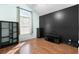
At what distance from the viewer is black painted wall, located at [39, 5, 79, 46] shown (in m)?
3.53

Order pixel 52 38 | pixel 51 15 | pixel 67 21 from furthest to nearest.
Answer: pixel 51 15
pixel 52 38
pixel 67 21

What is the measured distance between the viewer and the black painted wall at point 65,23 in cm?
353

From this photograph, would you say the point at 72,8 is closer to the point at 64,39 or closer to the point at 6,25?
the point at 64,39

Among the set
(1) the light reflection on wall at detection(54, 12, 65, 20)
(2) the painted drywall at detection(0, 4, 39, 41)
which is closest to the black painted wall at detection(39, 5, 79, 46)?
(1) the light reflection on wall at detection(54, 12, 65, 20)

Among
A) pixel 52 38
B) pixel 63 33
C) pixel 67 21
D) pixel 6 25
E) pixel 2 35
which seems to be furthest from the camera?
pixel 52 38

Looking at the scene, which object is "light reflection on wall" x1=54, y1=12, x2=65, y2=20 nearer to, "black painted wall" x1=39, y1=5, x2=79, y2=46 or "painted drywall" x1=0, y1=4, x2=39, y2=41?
"black painted wall" x1=39, y1=5, x2=79, y2=46

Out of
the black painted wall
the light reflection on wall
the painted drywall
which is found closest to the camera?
the black painted wall

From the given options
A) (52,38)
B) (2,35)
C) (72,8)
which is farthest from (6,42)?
(72,8)

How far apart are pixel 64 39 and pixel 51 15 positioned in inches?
78.8

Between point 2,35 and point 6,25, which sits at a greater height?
point 6,25

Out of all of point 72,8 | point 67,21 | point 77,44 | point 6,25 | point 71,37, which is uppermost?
point 72,8

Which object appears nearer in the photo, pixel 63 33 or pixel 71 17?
pixel 71 17

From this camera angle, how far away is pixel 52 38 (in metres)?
4.62

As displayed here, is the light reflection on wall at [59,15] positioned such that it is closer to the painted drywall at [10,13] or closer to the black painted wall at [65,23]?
the black painted wall at [65,23]
